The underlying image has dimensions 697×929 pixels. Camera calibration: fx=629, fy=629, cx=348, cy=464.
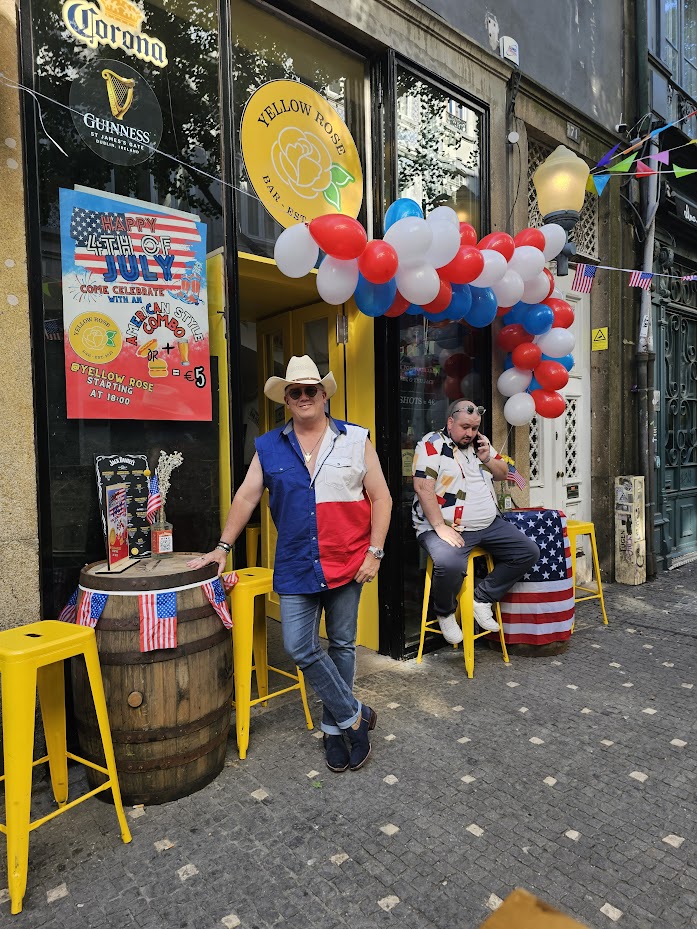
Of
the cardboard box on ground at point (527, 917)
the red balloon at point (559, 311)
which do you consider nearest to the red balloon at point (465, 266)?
the red balloon at point (559, 311)

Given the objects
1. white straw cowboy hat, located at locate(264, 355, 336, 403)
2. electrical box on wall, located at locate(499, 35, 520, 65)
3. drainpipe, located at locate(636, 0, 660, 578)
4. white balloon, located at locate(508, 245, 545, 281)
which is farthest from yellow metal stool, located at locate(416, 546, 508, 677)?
electrical box on wall, located at locate(499, 35, 520, 65)

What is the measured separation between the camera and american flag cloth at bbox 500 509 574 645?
441 cm

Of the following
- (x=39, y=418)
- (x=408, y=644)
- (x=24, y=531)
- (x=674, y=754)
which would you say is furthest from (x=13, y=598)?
(x=674, y=754)

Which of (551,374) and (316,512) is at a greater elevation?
(551,374)

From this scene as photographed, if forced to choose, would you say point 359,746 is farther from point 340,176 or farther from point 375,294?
point 340,176

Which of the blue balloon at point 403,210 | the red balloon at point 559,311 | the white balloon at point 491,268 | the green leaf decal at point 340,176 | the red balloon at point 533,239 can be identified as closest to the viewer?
the blue balloon at point 403,210

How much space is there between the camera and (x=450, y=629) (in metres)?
4.17

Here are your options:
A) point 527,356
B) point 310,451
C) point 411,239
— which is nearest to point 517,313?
point 527,356

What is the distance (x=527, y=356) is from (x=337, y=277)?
197cm

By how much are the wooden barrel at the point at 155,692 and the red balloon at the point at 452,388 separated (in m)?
2.71

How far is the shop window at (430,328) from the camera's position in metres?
4.57

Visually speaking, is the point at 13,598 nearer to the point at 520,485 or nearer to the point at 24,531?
the point at 24,531

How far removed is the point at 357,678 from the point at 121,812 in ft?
6.24

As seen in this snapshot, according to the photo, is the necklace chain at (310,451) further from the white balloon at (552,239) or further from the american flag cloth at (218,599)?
the white balloon at (552,239)
